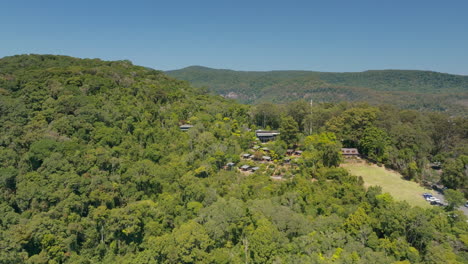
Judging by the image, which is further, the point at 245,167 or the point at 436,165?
the point at 436,165

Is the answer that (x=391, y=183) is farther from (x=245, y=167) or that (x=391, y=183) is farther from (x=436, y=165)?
(x=245, y=167)

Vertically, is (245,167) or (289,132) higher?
(289,132)

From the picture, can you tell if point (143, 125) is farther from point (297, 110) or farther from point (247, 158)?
point (297, 110)

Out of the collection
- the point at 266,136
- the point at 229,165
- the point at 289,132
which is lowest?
the point at 229,165

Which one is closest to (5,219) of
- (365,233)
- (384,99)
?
(365,233)

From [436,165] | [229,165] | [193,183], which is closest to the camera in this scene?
[193,183]

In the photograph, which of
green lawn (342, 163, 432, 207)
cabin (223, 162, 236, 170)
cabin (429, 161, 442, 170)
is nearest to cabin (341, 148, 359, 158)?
green lawn (342, 163, 432, 207)

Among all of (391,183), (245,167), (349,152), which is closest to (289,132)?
(349,152)

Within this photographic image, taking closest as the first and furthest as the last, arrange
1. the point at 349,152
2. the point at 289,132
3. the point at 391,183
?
the point at 391,183 → the point at 349,152 → the point at 289,132
